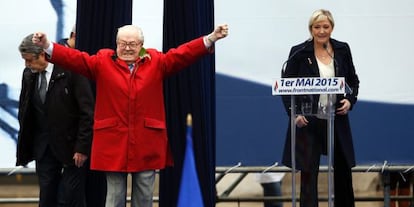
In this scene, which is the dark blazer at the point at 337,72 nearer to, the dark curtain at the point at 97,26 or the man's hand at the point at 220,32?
the man's hand at the point at 220,32

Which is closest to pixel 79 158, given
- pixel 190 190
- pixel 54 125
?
pixel 54 125

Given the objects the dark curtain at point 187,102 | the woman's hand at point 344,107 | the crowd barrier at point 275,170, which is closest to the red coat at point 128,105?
the dark curtain at point 187,102

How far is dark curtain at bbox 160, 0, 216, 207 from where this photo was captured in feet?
20.0

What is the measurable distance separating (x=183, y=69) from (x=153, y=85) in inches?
20.5

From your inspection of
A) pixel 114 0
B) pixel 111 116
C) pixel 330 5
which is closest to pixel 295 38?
pixel 330 5

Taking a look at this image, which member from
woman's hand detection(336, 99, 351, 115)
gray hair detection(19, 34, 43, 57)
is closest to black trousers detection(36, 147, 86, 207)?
gray hair detection(19, 34, 43, 57)

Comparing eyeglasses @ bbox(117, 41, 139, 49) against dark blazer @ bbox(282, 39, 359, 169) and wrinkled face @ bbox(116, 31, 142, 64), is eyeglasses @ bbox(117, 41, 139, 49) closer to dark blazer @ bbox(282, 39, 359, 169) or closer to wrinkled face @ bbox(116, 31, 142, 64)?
wrinkled face @ bbox(116, 31, 142, 64)

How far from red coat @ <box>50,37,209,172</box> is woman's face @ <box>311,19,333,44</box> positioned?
2.88 feet

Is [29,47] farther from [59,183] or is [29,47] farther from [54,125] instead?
[59,183]

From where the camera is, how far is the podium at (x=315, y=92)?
5.60 meters

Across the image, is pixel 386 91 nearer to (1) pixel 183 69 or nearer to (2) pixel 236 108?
(2) pixel 236 108

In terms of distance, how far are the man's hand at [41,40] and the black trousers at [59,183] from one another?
0.88m

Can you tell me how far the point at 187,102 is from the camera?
6.10m

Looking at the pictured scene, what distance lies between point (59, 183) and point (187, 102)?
Answer: 993 millimetres
